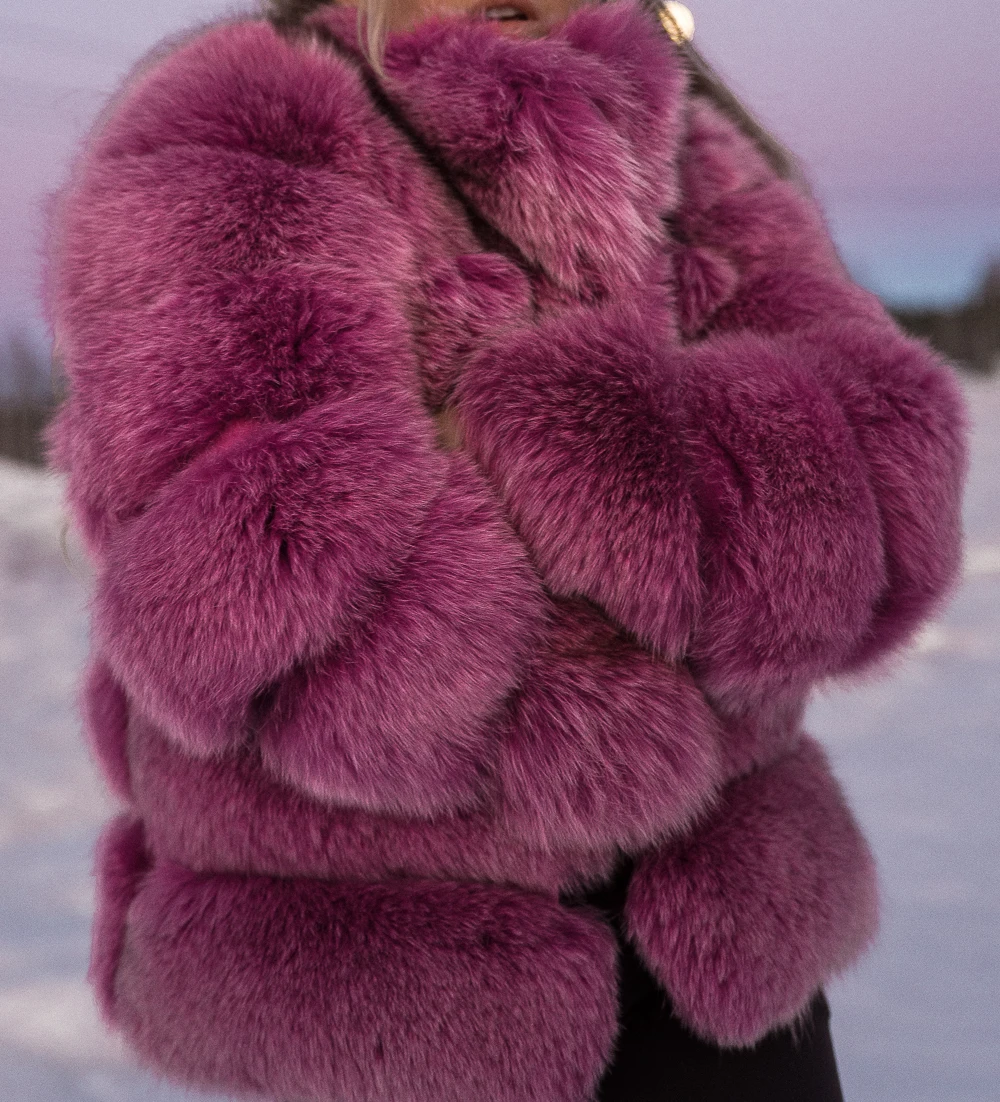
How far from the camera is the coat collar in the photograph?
949 mm

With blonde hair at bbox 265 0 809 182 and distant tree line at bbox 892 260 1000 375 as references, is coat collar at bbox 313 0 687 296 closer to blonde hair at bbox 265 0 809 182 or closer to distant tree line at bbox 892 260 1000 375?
blonde hair at bbox 265 0 809 182

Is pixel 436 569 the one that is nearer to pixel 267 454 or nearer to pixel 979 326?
pixel 267 454

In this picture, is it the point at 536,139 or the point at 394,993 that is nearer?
the point at 394,993

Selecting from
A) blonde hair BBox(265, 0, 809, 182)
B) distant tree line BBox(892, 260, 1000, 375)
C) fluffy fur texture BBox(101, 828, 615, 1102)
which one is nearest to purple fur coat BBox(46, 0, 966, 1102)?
fluffy fur texture BBox(101, 828, 615, 1102)

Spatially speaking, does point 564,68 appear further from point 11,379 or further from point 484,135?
point 11,379

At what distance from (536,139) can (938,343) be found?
2479 mm

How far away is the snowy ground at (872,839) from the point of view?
1795 mm

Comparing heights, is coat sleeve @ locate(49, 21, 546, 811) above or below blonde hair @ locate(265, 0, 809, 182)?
below

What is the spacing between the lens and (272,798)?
869 mm

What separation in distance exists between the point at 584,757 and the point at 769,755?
241 mm

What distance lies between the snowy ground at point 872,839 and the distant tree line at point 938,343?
248mm

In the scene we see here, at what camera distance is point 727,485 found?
859mm

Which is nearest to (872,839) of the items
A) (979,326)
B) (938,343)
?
(938,343)

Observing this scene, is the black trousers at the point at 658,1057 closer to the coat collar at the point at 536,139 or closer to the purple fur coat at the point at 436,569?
the purple fur coat at the point at 436,569
